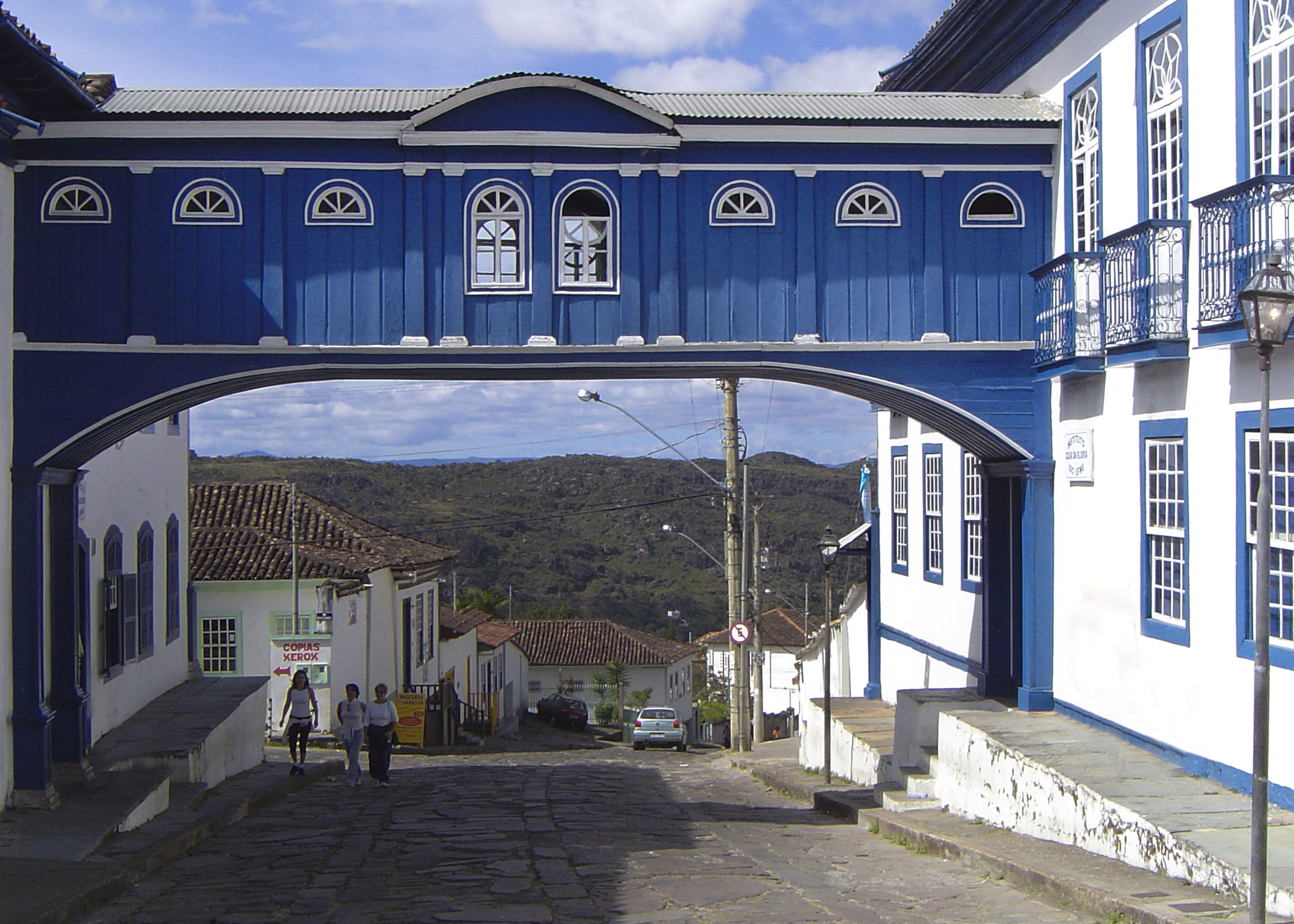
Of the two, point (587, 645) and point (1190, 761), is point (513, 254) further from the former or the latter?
point (587, 645)

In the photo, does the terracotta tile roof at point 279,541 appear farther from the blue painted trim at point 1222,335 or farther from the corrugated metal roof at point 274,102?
the blue painted trim at point 1222,335

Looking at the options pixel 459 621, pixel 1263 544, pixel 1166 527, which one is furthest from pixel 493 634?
pixel 1263 544

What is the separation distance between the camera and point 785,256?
45.7 ft

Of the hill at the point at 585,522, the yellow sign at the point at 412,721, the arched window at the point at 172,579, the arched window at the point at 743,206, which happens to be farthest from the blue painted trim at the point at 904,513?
the hill at the point at 585,522

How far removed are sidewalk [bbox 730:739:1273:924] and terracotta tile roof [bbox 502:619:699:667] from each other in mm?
46904

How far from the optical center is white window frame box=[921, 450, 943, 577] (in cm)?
1867

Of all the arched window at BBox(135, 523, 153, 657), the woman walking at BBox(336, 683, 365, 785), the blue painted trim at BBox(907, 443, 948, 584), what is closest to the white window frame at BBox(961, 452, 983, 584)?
the blue painted trim at BBox(907, 443, 948, 584)

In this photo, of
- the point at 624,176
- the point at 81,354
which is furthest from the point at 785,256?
the point at 81,354

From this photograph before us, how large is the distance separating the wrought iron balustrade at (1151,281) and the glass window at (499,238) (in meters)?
5.70

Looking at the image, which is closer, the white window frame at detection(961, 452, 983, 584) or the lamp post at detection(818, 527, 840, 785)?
the white window frame at detection(961, 452, 983, 584)

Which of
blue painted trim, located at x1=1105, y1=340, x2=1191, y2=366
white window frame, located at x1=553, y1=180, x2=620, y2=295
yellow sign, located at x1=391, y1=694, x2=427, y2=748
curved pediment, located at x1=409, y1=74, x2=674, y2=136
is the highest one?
curved pediment, located at x1=409, y1=74, x2=674, y2=136

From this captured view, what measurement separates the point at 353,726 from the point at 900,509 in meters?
8.78

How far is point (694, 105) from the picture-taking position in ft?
47.3

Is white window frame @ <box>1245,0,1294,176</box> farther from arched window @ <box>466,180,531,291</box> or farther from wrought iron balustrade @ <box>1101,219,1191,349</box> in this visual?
arched window @ <box>466,180,531,291</box>
